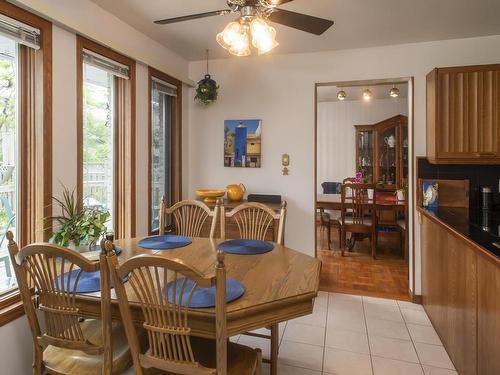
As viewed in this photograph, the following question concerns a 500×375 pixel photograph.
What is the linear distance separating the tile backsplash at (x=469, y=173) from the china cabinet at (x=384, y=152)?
247 centimetres

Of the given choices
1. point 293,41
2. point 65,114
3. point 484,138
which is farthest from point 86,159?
point 484,138

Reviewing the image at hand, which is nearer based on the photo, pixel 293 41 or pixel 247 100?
pixel 293 41

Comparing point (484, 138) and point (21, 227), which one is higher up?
point (484, 138)

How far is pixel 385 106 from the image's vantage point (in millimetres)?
6617

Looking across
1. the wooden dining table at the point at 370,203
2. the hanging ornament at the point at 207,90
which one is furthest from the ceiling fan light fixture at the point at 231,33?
the wooden dining table at the point at 370,203

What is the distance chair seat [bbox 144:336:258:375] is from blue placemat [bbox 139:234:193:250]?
0.67 metres

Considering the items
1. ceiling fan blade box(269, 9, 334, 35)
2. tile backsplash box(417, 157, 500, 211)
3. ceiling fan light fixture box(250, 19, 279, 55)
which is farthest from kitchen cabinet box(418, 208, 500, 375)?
ceiling fan light fixture box(250, 19, 279, 55)

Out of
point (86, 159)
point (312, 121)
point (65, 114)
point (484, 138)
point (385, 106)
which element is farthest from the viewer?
point (385, 106)

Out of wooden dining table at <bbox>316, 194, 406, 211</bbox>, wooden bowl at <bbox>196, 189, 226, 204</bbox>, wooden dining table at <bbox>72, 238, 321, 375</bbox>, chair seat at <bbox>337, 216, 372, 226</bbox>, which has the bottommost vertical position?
chair seat at <bbox>337, 216, 372, 226</bbox>

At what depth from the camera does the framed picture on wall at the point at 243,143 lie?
358cm

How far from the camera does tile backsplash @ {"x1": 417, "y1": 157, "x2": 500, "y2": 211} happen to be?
3037 millimetres

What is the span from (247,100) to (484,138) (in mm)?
2202

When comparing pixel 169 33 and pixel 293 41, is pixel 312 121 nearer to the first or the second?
pixel 293 41

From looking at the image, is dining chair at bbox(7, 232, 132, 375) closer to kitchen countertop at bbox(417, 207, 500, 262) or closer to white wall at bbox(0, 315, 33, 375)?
white wall at bbox(0, 315, 33, 375)
